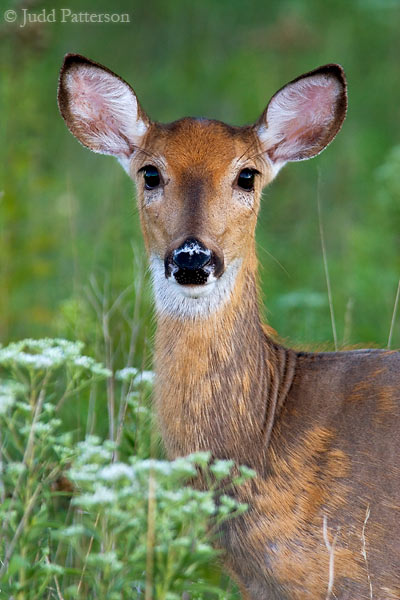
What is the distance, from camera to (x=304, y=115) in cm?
518

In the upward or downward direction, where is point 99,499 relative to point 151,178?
downward

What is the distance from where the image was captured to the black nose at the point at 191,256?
423cm

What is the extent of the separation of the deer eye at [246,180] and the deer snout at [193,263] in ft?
1.88

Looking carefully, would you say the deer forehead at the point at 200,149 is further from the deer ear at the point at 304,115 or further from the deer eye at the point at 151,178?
the deer ear at the point at 304,115

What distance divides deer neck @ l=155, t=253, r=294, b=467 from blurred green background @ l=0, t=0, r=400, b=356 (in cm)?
48

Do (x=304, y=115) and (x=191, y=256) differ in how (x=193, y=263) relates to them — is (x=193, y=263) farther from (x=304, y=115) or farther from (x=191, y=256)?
(x=304, y=115)

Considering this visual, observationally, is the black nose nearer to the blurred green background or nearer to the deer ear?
the blurred green background

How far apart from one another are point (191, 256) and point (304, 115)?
127 cm

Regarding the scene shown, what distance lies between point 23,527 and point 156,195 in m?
1.71

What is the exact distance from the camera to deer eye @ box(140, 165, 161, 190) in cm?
480

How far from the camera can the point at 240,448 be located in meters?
4.48
